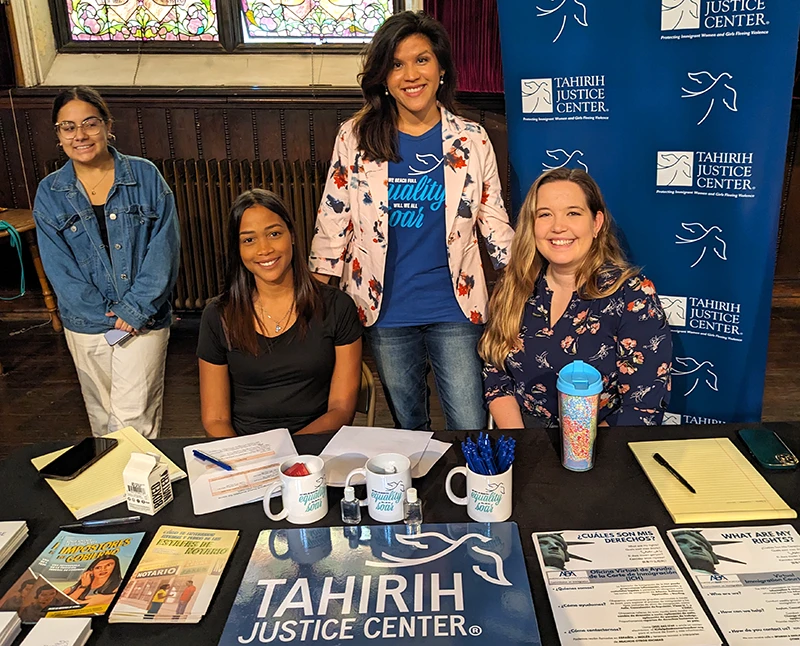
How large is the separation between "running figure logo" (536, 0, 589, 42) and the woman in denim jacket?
1.33m

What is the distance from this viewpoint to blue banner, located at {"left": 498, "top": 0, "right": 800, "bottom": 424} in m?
2.05

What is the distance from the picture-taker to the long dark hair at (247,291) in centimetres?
184

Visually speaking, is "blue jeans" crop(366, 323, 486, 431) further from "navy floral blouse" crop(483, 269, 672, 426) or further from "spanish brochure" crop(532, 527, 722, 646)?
"spanish brochure" crop(532, 527, 722, 646)

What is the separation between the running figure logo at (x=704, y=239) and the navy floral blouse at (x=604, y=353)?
603mm

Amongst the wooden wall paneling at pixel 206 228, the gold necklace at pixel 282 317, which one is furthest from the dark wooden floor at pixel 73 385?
the gold necklace at pixel 282 317

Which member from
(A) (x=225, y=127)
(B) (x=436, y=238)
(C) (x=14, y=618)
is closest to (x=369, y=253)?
(B) (x=436, y=238)

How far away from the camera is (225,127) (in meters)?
4.08

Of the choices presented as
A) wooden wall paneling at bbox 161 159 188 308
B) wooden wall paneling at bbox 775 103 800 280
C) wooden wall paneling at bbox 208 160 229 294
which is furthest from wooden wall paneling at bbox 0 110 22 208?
wooden wall paneling at bbox 775 103 800 280

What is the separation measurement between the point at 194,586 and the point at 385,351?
3.74ft

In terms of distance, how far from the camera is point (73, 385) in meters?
3.64

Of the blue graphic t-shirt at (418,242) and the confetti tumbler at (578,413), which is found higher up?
the blue graphic t-shirt at (418,242)

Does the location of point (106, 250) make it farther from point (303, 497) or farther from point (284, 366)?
point (303, 497)

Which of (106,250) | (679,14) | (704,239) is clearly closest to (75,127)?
(106,250)

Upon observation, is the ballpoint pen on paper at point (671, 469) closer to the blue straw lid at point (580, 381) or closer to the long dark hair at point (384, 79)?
the blue straw lid at point (580, 381)
